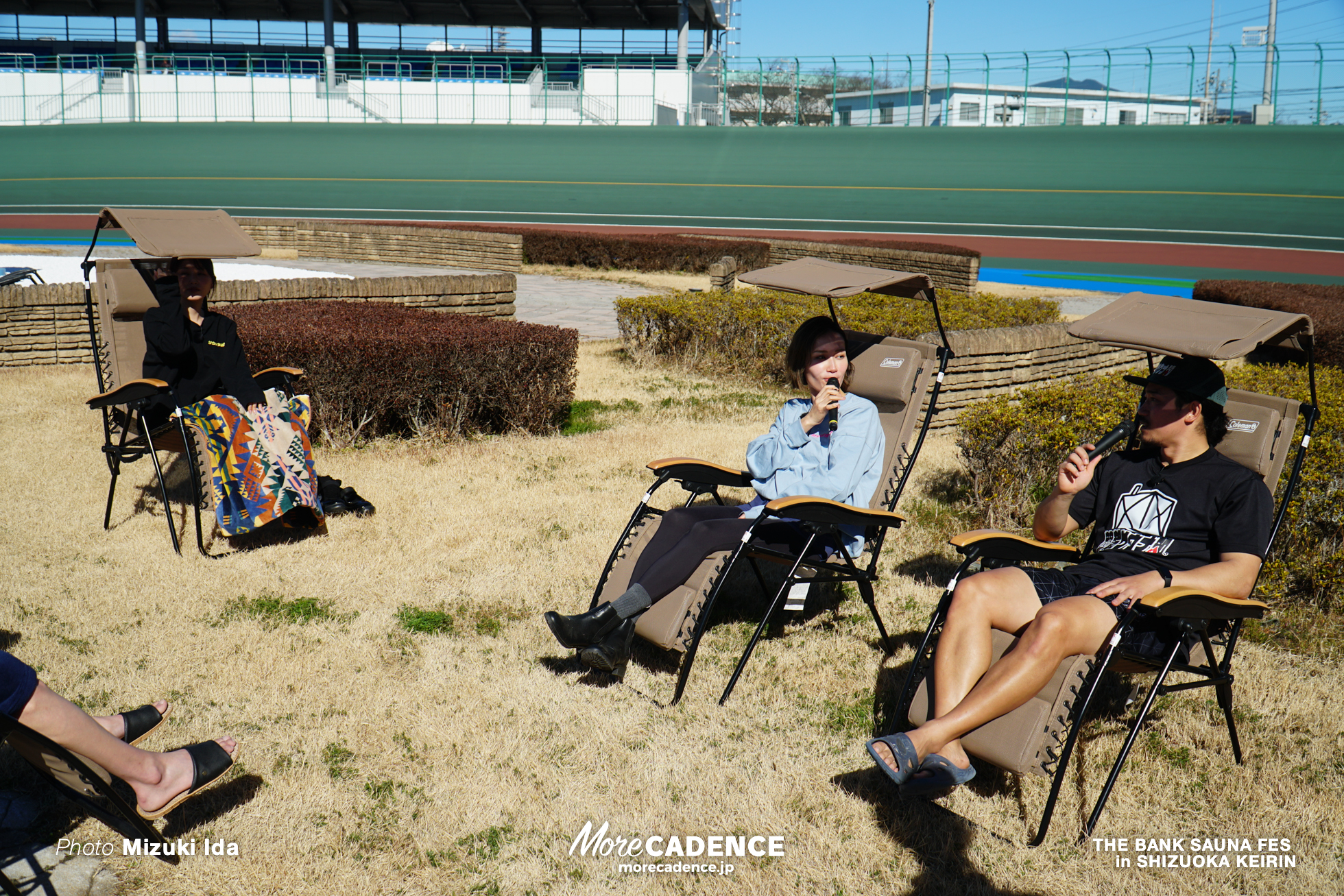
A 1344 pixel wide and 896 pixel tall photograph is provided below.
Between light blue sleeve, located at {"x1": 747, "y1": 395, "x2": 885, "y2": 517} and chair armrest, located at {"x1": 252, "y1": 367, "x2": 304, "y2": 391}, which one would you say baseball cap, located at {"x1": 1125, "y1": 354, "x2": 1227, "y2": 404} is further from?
chair armrest, located at {"x1": 252, "y1": 367, "x2": 304, "y2": 391}

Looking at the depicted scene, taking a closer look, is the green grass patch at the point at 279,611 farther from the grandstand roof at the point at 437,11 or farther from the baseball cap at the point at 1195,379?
the grandstand roof at the point at 437,11

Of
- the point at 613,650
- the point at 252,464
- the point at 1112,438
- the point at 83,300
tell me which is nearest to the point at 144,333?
the point at 252,464

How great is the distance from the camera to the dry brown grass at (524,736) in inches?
104

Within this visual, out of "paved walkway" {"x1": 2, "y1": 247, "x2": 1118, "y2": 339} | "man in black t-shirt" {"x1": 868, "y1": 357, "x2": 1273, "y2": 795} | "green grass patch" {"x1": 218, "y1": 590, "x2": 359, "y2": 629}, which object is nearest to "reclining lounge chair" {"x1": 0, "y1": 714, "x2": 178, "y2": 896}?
"green grass patch" {"x1": 218, "y1": 590, "x2": 359, "y2": 629}

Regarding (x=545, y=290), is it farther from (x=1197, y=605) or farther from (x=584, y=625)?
(x=1197, y=605)

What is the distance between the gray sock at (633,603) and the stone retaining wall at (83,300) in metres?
5.81

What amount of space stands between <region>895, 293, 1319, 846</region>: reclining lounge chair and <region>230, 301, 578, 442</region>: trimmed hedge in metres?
3.86

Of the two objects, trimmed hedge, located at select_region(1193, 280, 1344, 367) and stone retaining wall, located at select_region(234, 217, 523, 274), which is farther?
stone retaining wall, located at select_region(234, 217, 523, 274)

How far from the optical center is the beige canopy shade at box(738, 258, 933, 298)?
12.8 ft

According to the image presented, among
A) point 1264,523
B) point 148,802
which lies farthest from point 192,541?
point 1264,523

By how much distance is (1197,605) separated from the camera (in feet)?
8.98

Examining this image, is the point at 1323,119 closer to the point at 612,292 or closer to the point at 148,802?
the point at 612,292

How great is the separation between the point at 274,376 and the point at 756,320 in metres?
4.72

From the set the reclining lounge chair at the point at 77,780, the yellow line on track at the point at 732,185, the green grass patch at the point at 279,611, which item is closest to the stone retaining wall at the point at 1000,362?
the green grass patch at the point at 279,611
